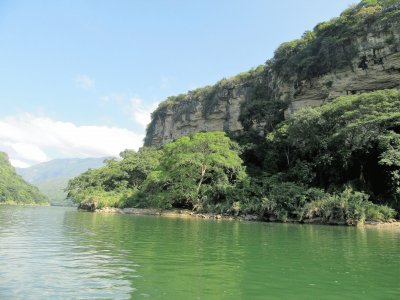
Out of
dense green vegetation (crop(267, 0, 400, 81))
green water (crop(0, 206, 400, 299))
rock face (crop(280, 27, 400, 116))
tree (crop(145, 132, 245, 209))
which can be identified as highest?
dense green vegetation (crop(267, 0, 400, 81))

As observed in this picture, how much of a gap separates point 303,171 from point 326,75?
16.0 metres

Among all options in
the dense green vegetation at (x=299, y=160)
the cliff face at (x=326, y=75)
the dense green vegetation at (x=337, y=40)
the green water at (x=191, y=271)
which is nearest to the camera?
the green water at (x=191, y=271)

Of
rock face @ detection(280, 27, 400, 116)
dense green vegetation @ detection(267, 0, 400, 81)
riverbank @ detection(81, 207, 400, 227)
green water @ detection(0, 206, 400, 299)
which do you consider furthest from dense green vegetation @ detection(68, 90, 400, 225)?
green water @ detection(0, 206, 400, 299)

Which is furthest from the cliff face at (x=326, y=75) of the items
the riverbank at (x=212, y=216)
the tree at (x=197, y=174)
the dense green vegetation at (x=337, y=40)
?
the riverbank at (x=212, y=216)

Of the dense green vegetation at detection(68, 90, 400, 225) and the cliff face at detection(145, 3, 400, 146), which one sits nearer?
the dense green vegetation at detection(68, 90, 400, 225)

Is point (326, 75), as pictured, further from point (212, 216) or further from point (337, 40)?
point (212, 216)

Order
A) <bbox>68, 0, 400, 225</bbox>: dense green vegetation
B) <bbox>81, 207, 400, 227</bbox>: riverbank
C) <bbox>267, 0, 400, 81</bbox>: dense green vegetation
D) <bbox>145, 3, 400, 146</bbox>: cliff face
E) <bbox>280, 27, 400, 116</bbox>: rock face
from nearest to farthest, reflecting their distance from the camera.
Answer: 1. <bbox>81, 207, 400, 227</bbox>: riverbank
2. <bbox>68, 0, 400, 225</bbox>: dense green vegetation
3. <bbox>280, 27, 400, 116</bbox>: rock face
4. <bbox>145, 3, 400, 146</bbox>: cliff face
5. <bbox>267, 0, 400, 81</bbox>: dense green vegetation

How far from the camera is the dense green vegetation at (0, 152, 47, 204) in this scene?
109425 mm

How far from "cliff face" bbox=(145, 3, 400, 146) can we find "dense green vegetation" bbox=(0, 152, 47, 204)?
73378mm

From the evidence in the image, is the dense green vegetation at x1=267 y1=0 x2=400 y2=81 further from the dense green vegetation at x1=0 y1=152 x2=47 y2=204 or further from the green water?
the dense green vegetation at x1=0 y1=152 x2=47 y2=204

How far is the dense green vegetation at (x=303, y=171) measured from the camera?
29188mm

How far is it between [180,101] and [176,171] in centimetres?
4252

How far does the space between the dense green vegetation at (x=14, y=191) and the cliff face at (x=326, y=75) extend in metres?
73.4

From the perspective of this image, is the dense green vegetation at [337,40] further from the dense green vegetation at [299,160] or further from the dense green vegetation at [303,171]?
the dense green vegetation at [303,171]
